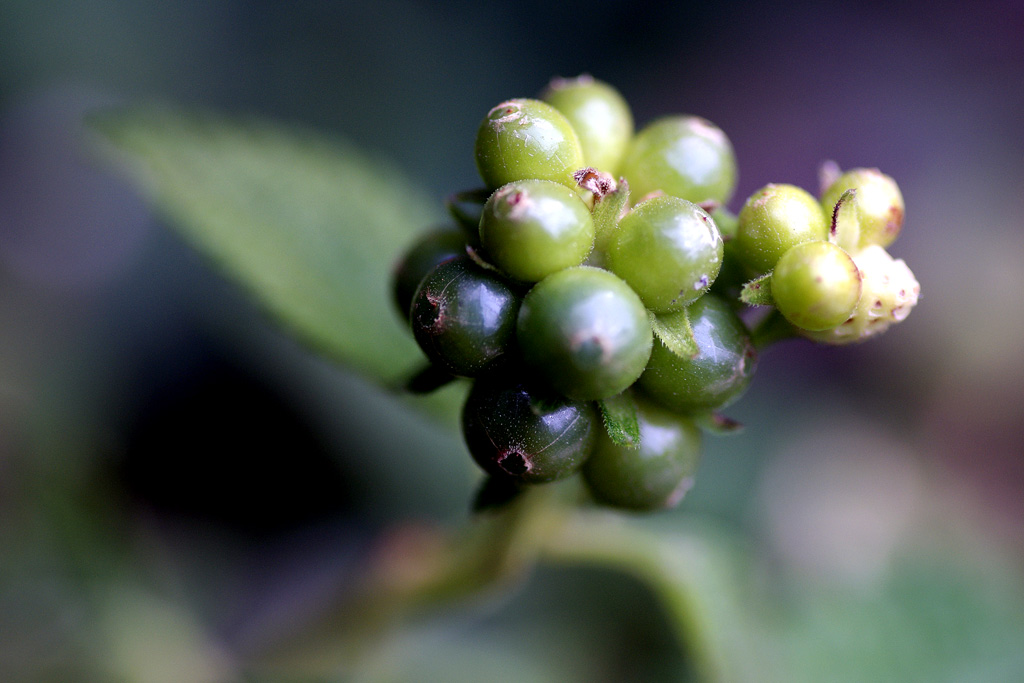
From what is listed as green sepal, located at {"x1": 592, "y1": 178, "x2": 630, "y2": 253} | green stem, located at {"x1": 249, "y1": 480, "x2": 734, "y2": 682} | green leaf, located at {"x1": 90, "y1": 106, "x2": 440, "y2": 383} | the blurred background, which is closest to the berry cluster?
green sepal, located at {"x1": 592, "y1": 178, "x2": 630, "y2": 253}

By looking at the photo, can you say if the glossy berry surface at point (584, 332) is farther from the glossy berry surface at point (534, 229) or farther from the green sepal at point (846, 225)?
the green sepal at point (846, 225)

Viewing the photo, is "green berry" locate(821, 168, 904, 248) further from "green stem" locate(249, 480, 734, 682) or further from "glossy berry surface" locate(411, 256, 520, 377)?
"green stem" locate(249, 480, 734, 682)

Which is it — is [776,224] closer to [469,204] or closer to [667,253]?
[667,253]

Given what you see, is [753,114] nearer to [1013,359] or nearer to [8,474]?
[1013,359]

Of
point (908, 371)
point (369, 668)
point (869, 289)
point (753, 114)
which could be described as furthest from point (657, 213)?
point (753, 114)

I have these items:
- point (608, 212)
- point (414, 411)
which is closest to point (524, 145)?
point (608, 212)

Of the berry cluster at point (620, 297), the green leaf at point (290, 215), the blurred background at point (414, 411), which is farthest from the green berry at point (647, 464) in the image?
the blurred background at point (414, 411)
